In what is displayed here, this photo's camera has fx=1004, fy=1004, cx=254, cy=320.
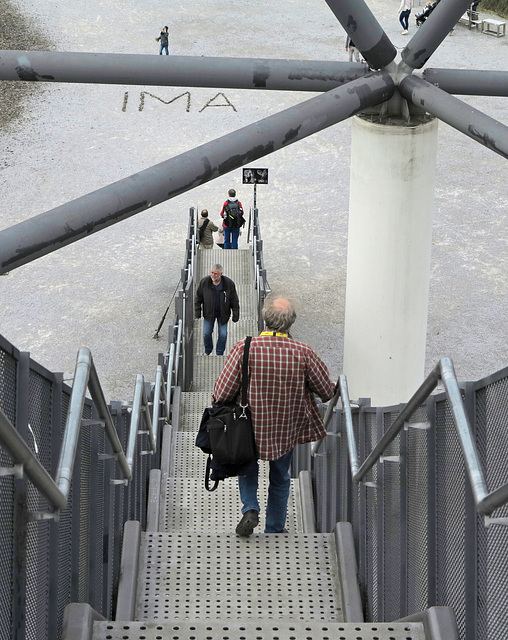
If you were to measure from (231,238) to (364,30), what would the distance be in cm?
895

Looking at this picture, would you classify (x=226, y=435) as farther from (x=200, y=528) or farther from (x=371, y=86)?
(x=371, y=86)

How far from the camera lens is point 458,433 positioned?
2936mm

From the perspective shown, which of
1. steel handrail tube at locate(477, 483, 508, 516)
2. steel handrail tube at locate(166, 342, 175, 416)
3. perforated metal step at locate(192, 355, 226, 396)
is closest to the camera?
steel handrail tube at locate(477, 483, 508, 516)

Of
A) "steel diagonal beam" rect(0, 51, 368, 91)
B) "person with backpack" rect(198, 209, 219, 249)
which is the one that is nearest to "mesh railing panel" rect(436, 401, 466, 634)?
"steel diagonal beam" rect(0, 51, 368, 91)

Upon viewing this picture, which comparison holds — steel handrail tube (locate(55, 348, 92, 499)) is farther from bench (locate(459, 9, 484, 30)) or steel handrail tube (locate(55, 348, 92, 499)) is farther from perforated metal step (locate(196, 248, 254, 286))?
bench (locate(459, 9, 484, 30))

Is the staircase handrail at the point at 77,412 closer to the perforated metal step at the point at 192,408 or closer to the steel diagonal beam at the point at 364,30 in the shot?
the steel diagonal beam at the point at 364,30

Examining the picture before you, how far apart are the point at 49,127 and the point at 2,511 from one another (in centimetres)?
2057

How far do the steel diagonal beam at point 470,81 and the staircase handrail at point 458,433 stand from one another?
14.0 feet

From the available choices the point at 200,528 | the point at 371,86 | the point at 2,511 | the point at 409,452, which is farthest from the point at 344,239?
the point at 2,511

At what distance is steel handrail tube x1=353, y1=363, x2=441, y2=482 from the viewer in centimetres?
351

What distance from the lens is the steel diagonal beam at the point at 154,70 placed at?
7.45 metres

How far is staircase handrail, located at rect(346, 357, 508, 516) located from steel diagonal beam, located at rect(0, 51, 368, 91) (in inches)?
153

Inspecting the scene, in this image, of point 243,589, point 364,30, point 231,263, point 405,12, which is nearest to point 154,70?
point 364,30

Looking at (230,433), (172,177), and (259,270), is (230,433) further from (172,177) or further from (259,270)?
(259,270)
